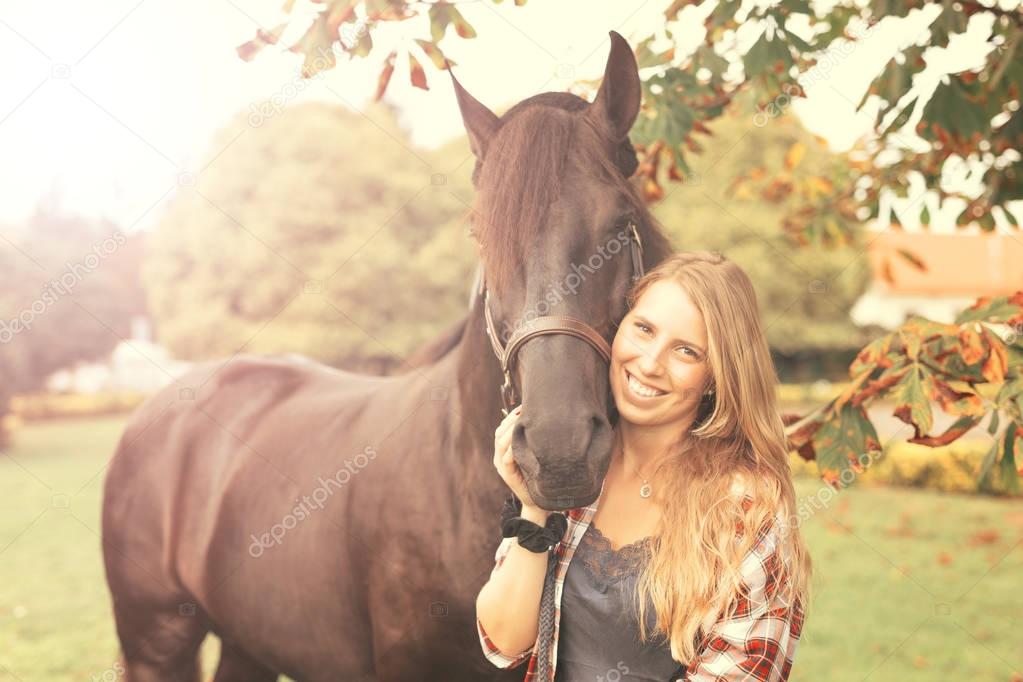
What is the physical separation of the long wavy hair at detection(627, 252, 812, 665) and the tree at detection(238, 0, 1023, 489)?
692 mm

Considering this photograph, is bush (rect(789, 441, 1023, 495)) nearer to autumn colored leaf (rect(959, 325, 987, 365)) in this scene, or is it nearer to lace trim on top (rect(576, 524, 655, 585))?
autumn colored leaf (rect(959, 325, 987, 365))

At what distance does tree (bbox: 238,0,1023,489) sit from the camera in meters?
2.25

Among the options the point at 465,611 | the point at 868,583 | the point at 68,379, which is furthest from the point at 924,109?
the point at 68,379

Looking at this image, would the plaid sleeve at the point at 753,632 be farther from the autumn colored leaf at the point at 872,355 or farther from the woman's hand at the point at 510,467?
the autumn colored leaf at the point at 872,355

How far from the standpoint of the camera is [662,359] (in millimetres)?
1781

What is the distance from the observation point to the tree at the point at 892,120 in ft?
7.39

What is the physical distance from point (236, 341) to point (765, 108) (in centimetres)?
1995

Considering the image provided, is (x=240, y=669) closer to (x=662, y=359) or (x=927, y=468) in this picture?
(x=662, y=359)

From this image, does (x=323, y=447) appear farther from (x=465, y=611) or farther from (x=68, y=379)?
(x=68, y=379)

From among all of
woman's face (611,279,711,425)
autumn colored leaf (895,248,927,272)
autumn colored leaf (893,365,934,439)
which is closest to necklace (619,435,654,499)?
woman's face (611,279,711,425)

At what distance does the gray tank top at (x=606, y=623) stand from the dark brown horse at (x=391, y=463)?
26cm

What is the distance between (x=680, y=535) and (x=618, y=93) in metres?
1.16

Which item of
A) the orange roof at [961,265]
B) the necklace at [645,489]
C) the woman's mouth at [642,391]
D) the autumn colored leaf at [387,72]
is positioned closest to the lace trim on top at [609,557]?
the necklace at [645,489]

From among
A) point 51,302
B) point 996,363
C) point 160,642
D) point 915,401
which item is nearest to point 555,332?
point 915,401
